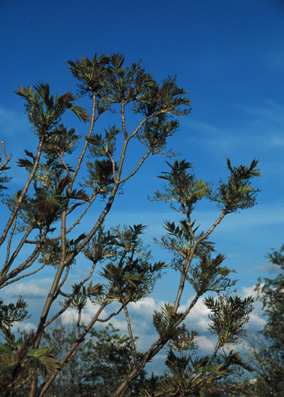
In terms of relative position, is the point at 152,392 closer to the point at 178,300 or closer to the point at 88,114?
the point at 178,300

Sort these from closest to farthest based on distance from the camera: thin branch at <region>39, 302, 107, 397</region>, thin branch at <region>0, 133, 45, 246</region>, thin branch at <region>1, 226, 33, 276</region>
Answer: thin branch at <region>0, 133, 45, 246</region>
thin branch at <region>39, 302, 107, 397</region>
thin branch at <region>1, 226, 33, 276</region>

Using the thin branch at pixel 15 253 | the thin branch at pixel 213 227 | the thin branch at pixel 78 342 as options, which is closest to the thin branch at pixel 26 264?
the thin branch at pixel 15 253

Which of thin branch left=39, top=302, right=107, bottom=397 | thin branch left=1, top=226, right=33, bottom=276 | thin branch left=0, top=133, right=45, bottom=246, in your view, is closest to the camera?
thin branch left=0, top=133, right=45, bottom=246

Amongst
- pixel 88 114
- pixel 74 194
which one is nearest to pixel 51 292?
pixel 74 194

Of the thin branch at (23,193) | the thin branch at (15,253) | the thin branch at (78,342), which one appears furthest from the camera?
the thin branch at (15,253)

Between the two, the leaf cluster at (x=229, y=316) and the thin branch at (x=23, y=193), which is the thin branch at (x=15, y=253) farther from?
the leaf cluster at (x=229, y=316)

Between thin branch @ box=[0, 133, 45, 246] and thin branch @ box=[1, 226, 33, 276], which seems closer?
thin branch @ box=[0, 133, 45, 246]

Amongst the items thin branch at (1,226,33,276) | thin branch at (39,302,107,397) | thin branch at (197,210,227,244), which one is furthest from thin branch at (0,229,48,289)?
thin branch at (197,210,227,244)

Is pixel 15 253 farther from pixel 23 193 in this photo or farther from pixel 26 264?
pixel 23 193

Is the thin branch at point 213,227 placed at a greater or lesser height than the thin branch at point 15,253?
greater

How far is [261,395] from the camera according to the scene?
11.0 meters

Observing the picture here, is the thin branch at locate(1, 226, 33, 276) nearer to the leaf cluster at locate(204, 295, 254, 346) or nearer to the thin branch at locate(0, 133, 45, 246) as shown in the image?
the thin branch at locate(0, 133, 45, 246)

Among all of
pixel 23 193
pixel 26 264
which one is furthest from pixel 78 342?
pixel 23 193

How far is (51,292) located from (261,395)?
5.82 metres
